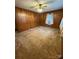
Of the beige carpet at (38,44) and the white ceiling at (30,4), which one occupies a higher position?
the white ceiling at (30,4)

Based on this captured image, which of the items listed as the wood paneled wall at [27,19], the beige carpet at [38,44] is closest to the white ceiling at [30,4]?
the wood paneled wall at [27,19]

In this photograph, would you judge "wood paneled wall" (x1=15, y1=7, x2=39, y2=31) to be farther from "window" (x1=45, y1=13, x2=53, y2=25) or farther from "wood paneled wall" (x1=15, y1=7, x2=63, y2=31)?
"window" (x1=45, y1=13, x2=53, y2=25)

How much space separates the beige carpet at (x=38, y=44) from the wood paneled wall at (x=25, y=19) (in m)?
0.07

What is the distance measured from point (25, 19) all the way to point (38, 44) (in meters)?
0.31

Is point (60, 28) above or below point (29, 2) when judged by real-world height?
below

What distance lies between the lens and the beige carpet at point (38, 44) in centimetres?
146

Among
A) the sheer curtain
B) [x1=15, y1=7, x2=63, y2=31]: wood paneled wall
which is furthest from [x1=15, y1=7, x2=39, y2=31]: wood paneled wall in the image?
the sheer curtain

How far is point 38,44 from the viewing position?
149cm

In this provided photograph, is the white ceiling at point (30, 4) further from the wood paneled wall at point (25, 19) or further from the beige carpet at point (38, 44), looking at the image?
the beige carpet at point (38, 44)

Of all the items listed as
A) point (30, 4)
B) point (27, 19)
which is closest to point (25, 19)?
point (27, 19)

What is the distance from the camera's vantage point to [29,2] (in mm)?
1534
